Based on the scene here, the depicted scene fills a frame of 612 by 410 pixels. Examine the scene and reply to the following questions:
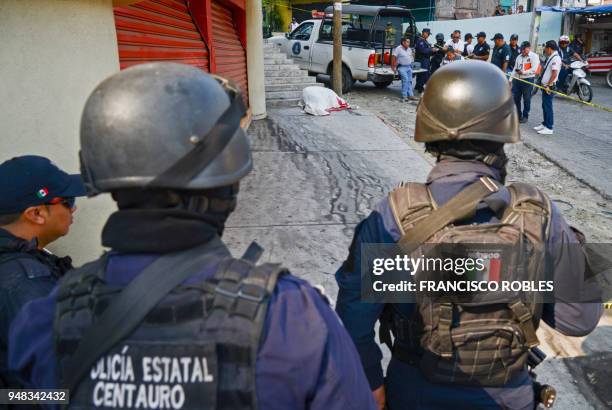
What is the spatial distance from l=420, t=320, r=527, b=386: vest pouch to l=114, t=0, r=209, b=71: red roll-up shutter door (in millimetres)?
3597

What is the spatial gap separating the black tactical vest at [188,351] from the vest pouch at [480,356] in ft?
2.52

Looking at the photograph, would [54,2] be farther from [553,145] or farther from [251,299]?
[553,145]

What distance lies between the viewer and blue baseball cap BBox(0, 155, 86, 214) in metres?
1.85

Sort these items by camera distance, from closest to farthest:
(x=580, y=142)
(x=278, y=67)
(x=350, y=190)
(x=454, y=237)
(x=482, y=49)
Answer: (x=454, y=237) → (x=350, y=190) → (x=580, y=142) → (x=482, y=49) → (x=278, y=67)

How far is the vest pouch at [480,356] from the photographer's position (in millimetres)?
1479

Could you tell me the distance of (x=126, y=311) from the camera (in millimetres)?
939

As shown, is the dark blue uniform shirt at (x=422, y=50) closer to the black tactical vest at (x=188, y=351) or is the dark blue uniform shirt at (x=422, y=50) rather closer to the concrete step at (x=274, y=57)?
the concrete step at (x=274, y=57)

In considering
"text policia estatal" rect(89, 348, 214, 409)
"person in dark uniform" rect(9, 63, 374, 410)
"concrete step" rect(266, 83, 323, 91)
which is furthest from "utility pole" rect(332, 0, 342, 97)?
"text policia estatal" rect(89, 348, 214, 409)

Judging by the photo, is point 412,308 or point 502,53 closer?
point 412,308

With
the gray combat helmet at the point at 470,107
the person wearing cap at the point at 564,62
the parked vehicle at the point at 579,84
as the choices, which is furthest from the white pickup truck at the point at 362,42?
the gray combat helmet at the point at 470,107

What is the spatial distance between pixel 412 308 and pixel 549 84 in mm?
8895

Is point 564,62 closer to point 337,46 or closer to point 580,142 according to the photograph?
point 580,142

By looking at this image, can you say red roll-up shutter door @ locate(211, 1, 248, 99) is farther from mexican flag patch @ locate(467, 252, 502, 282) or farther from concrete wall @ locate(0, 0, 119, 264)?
mexican flag patch @ locate(467, 252, 502, 282)

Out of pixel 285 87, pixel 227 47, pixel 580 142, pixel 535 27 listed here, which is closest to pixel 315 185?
pixel 227 47
